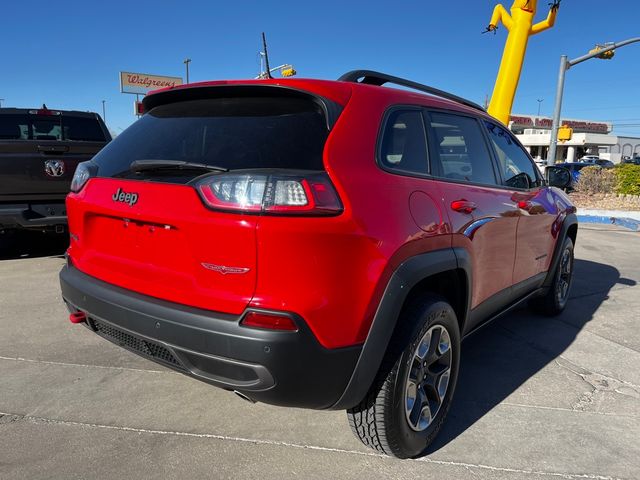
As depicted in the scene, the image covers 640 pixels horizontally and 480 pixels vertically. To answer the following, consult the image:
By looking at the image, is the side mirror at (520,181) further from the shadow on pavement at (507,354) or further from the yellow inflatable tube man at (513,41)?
the yellow inflatable tube man at (513,41)

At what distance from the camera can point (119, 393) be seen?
3059 mm

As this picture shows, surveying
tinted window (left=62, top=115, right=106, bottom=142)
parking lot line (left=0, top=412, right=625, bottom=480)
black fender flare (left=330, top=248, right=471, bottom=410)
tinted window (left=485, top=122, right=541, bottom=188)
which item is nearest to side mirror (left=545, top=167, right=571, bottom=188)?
tinted window (left=485, top=122, right=541, bottom=188)

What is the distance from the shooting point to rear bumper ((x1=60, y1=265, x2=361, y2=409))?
1.89m

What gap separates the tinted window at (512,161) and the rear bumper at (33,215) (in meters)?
4.56

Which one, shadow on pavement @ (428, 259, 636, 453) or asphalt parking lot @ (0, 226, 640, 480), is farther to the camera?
shadow on pavement @ (428, 259, 636, 453)

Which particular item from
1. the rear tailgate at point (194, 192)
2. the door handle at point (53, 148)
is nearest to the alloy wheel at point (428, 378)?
the rear tailgate at point (194, 192)

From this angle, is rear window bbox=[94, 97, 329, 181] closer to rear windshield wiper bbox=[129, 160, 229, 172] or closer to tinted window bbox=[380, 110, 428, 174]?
rear windshield wiper bbox=[129, 160, 229, 172]

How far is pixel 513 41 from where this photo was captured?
14547mm

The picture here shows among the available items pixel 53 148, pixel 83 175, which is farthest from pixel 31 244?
pixel 83 175

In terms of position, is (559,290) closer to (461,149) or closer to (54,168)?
(461,149)

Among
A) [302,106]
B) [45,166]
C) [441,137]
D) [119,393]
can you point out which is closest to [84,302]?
[119,393]

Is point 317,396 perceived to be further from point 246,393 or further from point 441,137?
point 441,137

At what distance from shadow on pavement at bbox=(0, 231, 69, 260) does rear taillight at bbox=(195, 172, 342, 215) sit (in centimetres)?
575

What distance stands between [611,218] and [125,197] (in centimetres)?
1225
